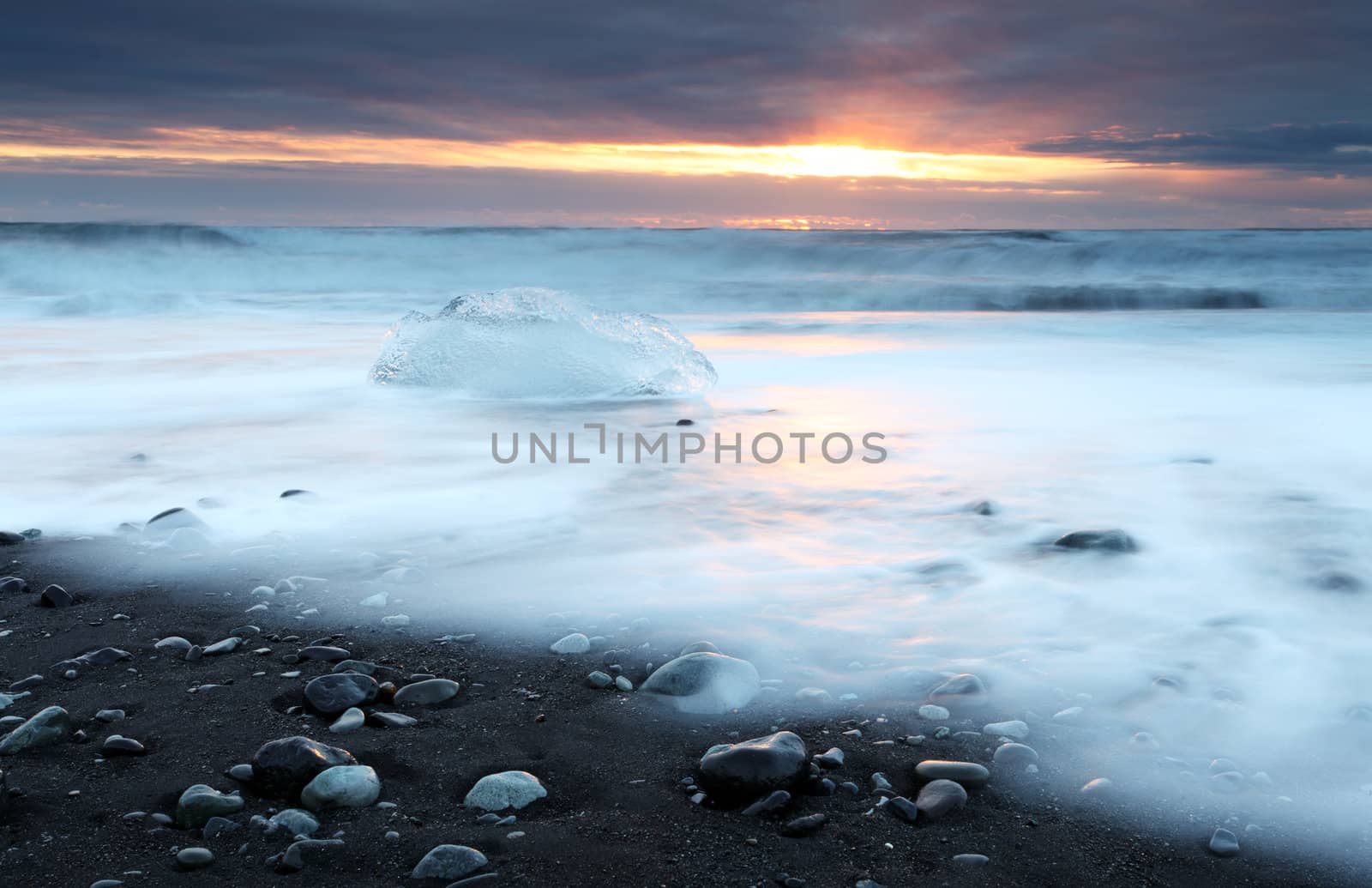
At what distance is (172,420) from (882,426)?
11.5 ft

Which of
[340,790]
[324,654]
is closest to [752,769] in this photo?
[340,790]

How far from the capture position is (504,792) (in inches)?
62.7

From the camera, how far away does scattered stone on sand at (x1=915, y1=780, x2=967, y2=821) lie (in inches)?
61.3

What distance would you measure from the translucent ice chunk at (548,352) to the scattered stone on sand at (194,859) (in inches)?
174

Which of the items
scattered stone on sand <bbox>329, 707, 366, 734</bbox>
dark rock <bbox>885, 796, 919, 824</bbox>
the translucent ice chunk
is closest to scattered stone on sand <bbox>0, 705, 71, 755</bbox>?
scattered stone on sand <bbox>329, 707, 366, 734</bbox>

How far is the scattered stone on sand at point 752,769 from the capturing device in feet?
5.19

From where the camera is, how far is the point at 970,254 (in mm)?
20250

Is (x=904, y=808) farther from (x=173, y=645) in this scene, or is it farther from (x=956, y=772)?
(x=173, y=645)

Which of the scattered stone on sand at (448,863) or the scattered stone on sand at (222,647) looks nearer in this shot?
the scattered stone on sand at (448,863)

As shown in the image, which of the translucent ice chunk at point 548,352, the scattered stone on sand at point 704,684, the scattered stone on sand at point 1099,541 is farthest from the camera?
the translucent ice chunk at point 548,352

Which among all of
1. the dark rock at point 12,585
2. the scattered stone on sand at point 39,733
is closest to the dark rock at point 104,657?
the scattered stone on sand at point 39,733

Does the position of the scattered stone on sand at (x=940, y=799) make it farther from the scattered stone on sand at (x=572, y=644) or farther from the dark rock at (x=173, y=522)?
the dark rock at (x=173, y=522)

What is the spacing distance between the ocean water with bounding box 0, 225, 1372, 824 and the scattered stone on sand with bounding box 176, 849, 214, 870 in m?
1.04

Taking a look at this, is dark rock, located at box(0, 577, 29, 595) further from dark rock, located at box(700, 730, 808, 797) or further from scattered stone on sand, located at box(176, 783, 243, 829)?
dark rock, located at box(700, 730, 808, 797)
